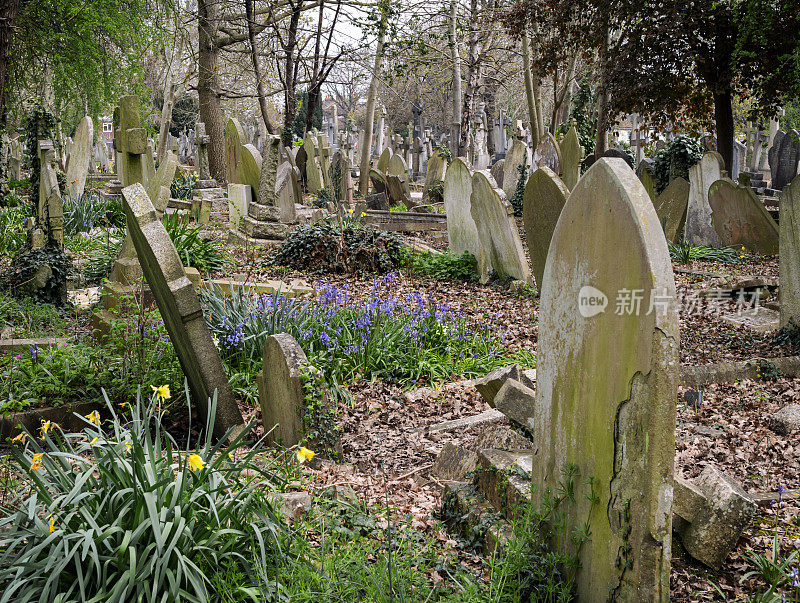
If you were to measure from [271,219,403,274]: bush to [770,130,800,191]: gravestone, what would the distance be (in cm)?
1238

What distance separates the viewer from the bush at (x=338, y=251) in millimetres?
9227

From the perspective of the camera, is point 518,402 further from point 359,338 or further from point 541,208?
point 541,208

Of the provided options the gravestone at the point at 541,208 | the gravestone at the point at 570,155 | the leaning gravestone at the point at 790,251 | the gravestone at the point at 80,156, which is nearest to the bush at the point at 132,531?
the gravestone at the point at 541,208

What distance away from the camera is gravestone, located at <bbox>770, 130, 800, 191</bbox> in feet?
54.7

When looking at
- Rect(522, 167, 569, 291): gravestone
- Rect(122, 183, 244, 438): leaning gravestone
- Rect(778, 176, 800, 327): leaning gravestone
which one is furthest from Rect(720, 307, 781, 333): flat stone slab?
Rect(122, 183, 244, 438): leaning gravestone

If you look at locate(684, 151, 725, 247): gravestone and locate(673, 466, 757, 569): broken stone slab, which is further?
locate(684, 151, 725, 247): gravestone

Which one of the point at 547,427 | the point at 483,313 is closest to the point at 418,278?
the point at 483,313

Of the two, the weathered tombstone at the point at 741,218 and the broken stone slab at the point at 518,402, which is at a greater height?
the weathered tombstone at the point at 741,218

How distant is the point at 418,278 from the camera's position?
9023mm

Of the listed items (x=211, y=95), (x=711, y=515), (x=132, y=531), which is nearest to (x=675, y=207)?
(x=711, y=515)

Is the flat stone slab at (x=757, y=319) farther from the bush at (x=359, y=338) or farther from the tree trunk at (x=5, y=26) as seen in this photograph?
the tree trunk at (x=5, y=26)

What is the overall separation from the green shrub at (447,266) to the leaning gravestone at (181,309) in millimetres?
5123

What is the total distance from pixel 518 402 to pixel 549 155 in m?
12.0

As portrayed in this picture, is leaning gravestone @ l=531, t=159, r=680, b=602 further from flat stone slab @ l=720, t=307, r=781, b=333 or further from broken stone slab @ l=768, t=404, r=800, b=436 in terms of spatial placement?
flat stone slab @ l=720, t=307, r=781, b=333
